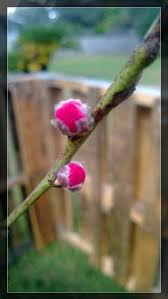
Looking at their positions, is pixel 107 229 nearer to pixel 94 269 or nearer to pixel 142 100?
pixel 94 269

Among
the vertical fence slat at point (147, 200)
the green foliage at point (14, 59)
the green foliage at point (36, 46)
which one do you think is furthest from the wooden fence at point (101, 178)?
the green foliage at point (36, 46)

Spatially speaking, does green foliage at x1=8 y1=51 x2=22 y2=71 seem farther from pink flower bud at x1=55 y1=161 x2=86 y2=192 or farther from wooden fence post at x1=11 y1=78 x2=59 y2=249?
pink flower bud at x1=55 y1=161 x2=86 y2=192

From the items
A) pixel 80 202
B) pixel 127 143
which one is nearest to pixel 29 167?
pixel 80 202

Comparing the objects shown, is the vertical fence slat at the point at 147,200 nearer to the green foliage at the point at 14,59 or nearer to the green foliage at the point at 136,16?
the green foliage at the point at 136,16

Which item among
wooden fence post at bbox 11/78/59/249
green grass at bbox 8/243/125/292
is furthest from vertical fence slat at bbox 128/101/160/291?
wooden fence post at bbox 11/78/59/249

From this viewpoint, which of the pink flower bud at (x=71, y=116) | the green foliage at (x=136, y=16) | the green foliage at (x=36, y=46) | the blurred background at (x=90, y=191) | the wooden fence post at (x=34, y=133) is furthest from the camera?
the green foliage at (x=36, y=46)

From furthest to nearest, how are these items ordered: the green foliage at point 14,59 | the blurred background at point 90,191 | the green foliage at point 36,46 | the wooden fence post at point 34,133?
the green foliage at point 36,46, the green foliage at point 14,59, the wooden fence post at point 34,133, the blurred background at point 90,191
